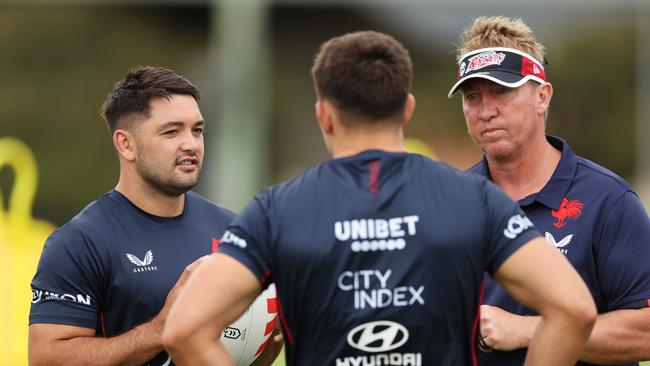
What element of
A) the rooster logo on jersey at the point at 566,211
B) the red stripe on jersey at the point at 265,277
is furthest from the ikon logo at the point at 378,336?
the rooster logo on jersey at the point at 566,211

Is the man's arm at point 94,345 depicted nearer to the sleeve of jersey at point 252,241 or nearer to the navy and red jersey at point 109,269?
the navy and red jersey at point 109,269

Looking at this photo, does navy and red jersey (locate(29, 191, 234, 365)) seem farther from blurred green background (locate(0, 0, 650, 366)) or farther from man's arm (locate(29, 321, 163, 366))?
blurred green background (locate(0, 0, 650, 366))

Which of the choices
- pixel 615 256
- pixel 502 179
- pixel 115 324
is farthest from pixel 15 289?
pixel 615 256

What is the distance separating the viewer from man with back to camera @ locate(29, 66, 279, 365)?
16.8 feet

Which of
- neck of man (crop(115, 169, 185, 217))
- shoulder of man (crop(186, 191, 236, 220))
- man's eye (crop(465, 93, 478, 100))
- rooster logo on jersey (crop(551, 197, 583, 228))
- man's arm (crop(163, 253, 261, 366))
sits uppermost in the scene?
man's eye (crop(465, 93, 478, 100))

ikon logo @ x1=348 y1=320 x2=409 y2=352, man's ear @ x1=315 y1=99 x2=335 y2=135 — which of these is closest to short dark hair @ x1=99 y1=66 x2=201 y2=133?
man's ear @ x1=315 y1=99 x2=335 y2=135

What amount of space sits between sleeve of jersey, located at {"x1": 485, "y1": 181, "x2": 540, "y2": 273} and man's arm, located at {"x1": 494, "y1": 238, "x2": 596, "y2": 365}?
2cm

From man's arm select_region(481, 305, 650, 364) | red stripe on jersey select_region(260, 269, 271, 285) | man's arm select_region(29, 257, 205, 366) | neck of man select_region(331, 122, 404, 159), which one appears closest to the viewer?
red stripe on jersey select_region(260, 269, 271, 285)

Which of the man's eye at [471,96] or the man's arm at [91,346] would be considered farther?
the man's eye at [471,96]

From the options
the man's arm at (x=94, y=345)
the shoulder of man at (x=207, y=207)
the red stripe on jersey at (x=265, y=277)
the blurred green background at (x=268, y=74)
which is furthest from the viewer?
the blurred green background at (x=268, y=74)

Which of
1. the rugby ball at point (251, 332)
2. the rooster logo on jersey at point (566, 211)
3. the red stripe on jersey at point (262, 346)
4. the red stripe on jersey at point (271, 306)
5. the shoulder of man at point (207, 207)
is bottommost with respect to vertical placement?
the red stripe on jersey at point (262, 346)

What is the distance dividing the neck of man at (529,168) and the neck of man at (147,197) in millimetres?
1614

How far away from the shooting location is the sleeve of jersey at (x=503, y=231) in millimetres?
4066

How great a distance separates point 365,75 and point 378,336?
946mm
